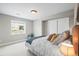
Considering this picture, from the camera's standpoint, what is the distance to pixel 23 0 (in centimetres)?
174

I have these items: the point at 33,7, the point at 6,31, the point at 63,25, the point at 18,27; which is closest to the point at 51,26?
the point at 63,25

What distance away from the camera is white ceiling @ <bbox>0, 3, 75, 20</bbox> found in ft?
5.77

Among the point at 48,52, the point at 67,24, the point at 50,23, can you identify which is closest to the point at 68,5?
the point at 67,24

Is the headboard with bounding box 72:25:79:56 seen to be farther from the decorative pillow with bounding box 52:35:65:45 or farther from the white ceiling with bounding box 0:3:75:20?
the white ceiling with bounding box 0:3:75:20

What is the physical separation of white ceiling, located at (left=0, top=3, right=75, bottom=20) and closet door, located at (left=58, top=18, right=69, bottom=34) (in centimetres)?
18

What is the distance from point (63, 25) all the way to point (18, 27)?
90 cm

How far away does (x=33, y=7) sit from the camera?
1.81m

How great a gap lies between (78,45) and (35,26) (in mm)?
913

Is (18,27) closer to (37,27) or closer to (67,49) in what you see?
(37,27)

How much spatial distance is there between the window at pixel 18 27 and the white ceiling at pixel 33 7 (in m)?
0.15

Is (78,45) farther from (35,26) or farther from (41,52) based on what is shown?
(35,26)

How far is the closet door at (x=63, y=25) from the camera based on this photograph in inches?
69.8

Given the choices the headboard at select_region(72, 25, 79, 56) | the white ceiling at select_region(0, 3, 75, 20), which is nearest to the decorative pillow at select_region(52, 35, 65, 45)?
the headboard at select_region(72, 25, 79, 56)

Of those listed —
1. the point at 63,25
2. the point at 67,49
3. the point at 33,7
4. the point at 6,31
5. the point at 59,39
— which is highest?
the point at 33,7
